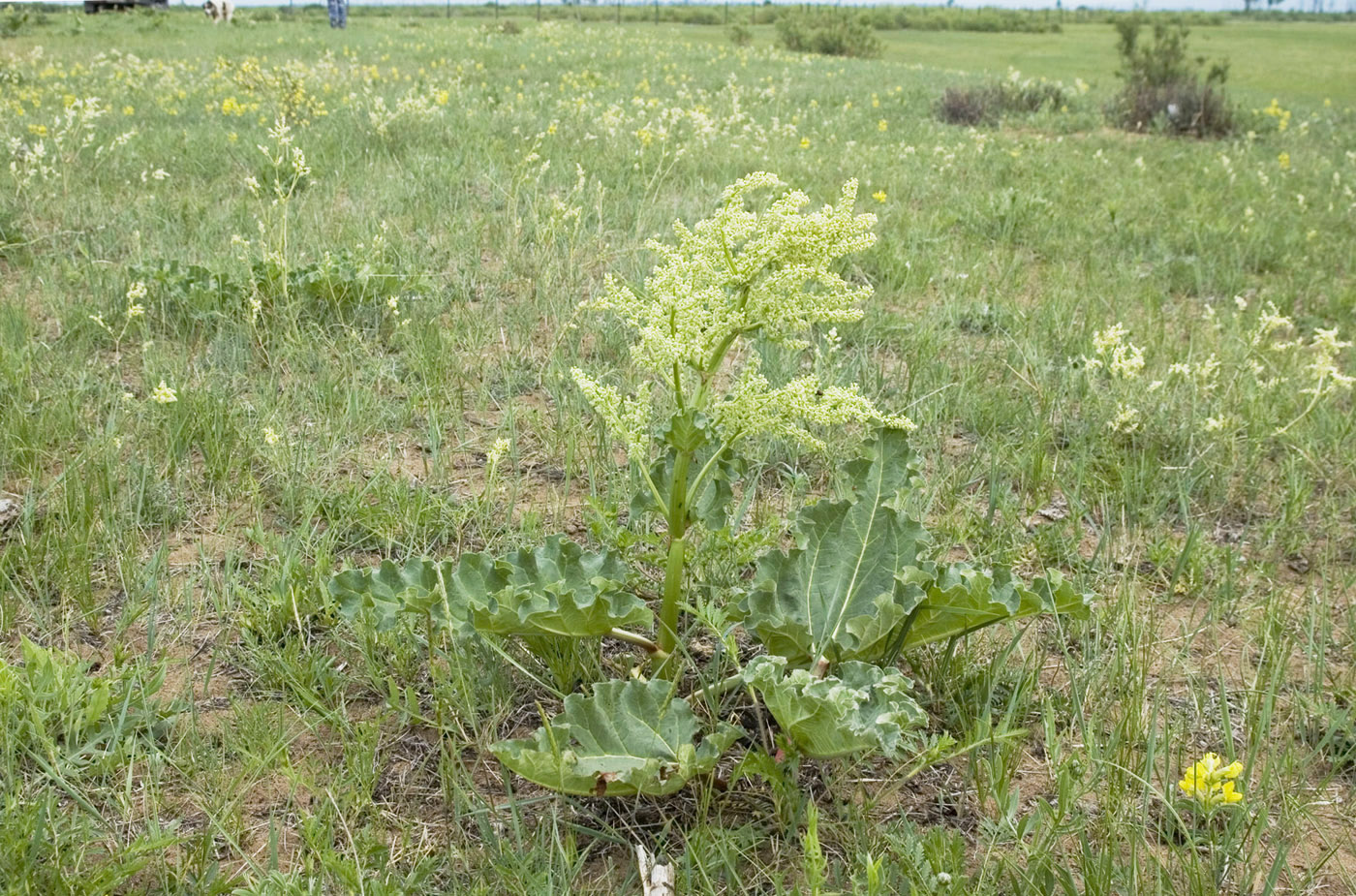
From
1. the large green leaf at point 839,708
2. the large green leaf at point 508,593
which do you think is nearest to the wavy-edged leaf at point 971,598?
the large green leaf at point 839,708

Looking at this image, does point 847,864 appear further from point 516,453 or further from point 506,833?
point 516,453

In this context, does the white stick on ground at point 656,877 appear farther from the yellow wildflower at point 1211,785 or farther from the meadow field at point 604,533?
the yellow wildflower at point 1211,785

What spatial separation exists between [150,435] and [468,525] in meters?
1.12

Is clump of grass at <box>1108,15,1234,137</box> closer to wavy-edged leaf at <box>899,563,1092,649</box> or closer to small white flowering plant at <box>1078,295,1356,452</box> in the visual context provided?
small white flowering plant at <box>1078,295,1356,452</box>

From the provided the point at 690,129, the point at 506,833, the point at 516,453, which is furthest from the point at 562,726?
the point at 690,129

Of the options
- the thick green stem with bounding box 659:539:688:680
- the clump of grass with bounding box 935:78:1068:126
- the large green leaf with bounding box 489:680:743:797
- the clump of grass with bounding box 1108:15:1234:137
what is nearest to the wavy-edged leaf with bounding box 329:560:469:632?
the large green leaf with bounding box 489:680:743:797

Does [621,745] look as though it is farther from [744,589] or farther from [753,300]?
[753,300]

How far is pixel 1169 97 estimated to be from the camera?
1302cm

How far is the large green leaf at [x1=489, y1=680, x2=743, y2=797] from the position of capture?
173 cm

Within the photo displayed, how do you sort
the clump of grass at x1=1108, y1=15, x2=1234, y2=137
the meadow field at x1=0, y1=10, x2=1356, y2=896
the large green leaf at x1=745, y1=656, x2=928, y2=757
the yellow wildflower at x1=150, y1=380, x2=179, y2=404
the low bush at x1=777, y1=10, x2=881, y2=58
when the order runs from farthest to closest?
the low bush at x1=777, y1=10, x2=881, y2=58, the clump of grass at x1=1108, y1=15, x2=1234, y2=137, the yellow wildflower at x1=150, y1=380, x2=179, y2=404, the meadow field at x1=0, y1=10, x2=1356, y2=896, the large green leaf at x1=745, y1=656, x2=928, y2=757

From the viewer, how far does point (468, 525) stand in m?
2.86

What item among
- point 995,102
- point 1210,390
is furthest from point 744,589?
point 995,102

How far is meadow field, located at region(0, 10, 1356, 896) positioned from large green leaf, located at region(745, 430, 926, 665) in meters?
0.04

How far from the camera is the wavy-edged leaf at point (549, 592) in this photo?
74.1 inches
